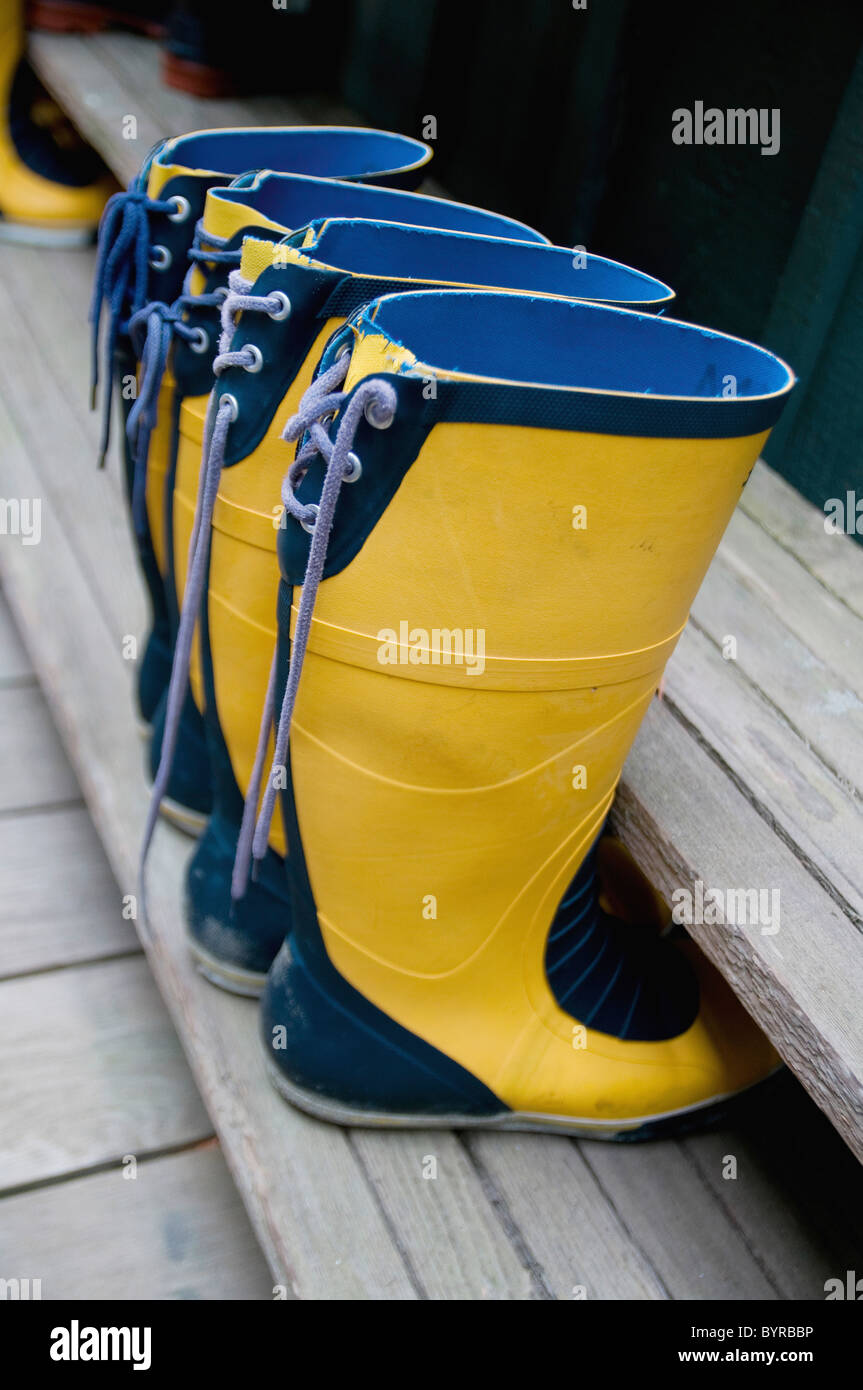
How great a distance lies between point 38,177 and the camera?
2518 millimetres

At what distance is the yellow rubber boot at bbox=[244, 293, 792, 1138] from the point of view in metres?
0.73

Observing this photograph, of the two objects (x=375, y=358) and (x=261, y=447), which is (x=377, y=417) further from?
(x=261, y=447)

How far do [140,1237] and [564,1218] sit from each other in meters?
0.38

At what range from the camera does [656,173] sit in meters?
1.66

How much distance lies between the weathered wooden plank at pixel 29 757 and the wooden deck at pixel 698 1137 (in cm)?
15

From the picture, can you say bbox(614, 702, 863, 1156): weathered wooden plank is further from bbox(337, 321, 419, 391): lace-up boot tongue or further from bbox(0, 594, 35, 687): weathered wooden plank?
bbox(0, 594, 35, 687): weathered wooden plank

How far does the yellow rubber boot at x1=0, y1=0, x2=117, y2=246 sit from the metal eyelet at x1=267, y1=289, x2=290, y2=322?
6.28ft

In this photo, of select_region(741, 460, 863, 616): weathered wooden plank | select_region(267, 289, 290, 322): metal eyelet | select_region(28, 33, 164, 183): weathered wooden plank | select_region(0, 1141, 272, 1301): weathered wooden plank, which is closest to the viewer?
select_region(267, 289, 290, 322): metal eyelet

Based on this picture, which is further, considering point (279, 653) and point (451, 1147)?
point (451, 1147)

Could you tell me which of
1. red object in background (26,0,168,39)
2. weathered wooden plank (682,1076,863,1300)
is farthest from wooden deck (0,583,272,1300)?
red object in background (26,0,168,39)

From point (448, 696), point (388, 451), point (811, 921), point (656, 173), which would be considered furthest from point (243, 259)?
point (656, 173)

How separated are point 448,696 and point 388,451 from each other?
0.16m
